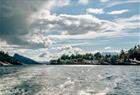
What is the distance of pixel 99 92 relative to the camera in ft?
160

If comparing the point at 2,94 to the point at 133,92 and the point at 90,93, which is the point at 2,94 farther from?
the point at 133,92

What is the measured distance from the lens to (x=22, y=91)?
49781mm

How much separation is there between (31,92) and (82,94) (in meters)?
7.96

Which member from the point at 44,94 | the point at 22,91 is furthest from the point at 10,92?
the point at 44,94

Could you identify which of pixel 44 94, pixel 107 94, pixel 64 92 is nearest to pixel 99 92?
pixel 107 94

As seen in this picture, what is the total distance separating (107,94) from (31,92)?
11359mm

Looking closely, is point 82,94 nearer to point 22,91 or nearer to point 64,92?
point 64,92

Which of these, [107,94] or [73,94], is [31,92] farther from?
Answer: [107,94]

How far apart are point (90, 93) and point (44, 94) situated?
667 centimetres

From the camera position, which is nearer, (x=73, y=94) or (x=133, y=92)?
(x=73, y=94)

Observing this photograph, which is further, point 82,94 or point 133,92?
point 133,92

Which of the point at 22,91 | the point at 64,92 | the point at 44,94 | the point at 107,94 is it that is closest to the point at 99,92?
the point at 107,94

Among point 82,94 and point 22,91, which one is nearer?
point 82,94

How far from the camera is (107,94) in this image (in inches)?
1868
